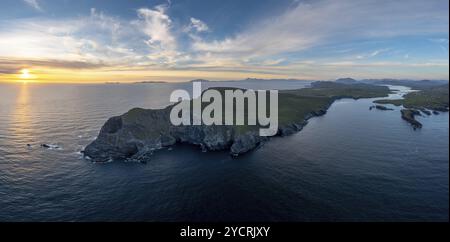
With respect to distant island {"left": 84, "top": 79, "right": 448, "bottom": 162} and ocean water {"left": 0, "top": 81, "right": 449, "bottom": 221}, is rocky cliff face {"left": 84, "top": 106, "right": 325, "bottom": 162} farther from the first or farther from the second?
ocean water {"left": 0, "top": 81, "right": 449, "bottom": 221}

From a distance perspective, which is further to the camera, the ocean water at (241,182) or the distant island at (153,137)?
the distant island at (153,137)

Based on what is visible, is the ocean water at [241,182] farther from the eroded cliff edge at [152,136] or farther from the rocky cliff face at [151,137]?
the eroded cliff edge at [152,136]

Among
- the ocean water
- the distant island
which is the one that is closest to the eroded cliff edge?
the distant island

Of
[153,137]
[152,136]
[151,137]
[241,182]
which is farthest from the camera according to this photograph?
[152,136]

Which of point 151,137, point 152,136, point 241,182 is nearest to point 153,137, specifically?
point 152,136

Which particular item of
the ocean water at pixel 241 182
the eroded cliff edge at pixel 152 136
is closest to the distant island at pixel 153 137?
the eroded cliff edge at pixel 152 136

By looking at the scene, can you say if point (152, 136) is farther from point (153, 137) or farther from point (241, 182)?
point (241, 182)

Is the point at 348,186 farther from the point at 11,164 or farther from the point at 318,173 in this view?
the point at 11,164
